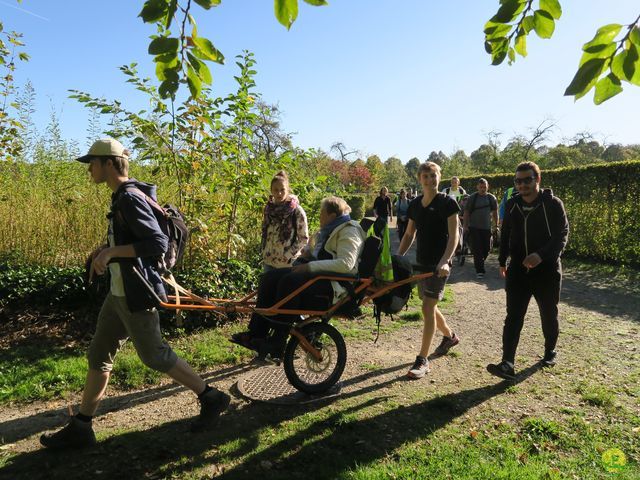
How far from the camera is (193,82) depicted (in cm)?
193

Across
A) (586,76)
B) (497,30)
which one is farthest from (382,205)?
(586,76)

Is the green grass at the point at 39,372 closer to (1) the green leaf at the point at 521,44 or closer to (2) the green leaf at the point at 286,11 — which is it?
(2) the green leaf at the point at 286,11

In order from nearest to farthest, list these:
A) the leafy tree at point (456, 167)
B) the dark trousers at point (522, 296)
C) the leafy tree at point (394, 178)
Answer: the dark trousers at point (522, 296) → the leafy tree at point (456, 167) → the leafy tree at point (394, 178)

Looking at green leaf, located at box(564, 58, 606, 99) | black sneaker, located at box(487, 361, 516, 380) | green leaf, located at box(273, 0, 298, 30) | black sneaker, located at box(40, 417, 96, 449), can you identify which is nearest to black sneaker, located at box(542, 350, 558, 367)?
black sneaker, located at box(487, 361, 516, 380)

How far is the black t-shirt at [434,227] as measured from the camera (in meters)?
4.37

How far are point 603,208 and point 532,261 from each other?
8875mm

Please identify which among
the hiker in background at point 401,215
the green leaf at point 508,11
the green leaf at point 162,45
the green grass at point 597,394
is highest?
the green leaf at point 508,11

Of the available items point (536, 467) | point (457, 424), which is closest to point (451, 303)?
point (457, 424)

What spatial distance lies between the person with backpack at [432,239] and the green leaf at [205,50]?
112 inches

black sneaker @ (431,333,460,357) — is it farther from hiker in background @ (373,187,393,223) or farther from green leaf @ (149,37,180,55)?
hiker in background @ (373,187,393,223)

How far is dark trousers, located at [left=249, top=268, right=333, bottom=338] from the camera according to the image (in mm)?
3723

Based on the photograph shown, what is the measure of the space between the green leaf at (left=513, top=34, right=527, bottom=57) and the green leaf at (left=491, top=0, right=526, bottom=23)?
1.42 feet

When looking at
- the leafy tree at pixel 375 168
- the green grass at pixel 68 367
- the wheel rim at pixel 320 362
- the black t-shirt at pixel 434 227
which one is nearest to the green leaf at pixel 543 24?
the black t-shirt at pixel 434 227

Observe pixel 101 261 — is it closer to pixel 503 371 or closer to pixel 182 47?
pixel 182 47
